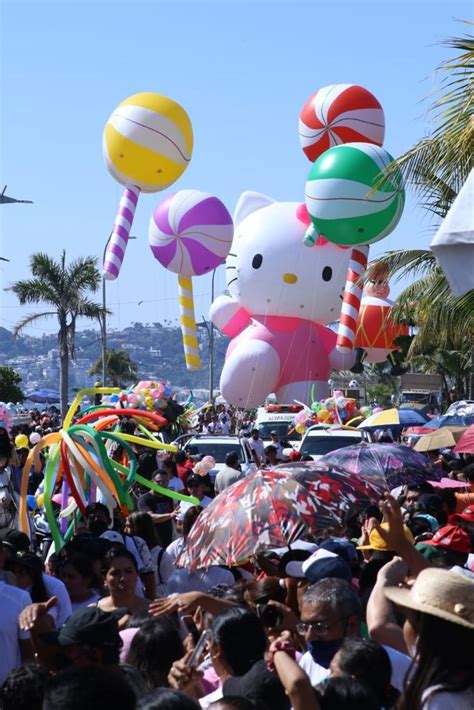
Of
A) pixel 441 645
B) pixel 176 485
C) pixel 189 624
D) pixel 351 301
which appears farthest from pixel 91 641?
pixel 351 301

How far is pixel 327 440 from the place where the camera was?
63.6ft

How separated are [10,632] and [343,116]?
21.2m

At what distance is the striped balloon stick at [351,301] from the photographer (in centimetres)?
2641

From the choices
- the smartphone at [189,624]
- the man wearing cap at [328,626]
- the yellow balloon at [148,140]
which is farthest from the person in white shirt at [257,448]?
the man wearing cap at [328,626]

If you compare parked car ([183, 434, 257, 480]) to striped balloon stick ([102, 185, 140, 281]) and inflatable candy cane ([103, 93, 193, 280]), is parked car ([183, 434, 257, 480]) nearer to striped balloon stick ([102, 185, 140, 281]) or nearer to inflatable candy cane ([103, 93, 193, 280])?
inflatable candy cane ([103, 93, 193, 280])

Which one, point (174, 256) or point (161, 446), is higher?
point (174, 256)

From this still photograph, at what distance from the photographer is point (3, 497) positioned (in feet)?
34.1

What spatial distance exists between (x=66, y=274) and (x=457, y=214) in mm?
38993

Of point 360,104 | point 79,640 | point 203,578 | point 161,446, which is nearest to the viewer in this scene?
point 79,640

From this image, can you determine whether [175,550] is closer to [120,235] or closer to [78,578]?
[78,578]

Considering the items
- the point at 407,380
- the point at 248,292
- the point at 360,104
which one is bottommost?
the point at 407,380

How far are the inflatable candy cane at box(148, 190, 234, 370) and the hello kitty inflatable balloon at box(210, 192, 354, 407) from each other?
2.62m

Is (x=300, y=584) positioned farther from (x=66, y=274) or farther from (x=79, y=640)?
(x=66, y=274)

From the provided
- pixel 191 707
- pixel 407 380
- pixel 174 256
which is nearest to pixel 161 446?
pixel 191 707
